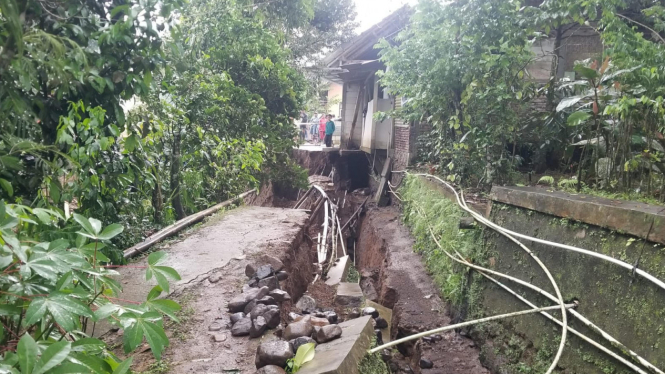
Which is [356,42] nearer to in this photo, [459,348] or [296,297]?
[296,297]

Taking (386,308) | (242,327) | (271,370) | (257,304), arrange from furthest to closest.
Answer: (386,308), (257,304), (242,327), (271,370)

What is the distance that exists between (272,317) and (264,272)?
954 mm

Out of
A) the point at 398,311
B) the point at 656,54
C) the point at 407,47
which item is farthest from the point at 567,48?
the point at 398,311

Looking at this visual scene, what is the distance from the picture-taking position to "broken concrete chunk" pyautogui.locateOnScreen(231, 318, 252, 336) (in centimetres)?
305

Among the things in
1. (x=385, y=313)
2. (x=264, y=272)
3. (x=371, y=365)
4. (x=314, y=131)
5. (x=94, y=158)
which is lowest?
(x=385, y=313)

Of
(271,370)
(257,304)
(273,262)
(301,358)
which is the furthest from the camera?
(273,262)

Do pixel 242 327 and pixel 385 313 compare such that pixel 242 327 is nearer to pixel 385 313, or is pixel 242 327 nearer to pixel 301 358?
pixel 301 358

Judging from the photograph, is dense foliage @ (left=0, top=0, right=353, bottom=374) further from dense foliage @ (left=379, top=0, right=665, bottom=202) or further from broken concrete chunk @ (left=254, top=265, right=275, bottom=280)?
dense foliage @ (left=379, top=0, right=665, bottom=202)

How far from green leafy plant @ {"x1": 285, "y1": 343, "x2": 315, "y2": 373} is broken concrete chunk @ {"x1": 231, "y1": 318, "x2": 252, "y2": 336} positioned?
24.3 inches

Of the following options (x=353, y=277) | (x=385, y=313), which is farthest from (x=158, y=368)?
(x=353, y=277)

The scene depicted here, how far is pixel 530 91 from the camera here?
553 centimetres

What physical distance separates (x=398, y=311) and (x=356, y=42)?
9391 mm

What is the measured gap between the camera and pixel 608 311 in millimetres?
2750

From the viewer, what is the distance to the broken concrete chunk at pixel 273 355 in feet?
8.19
